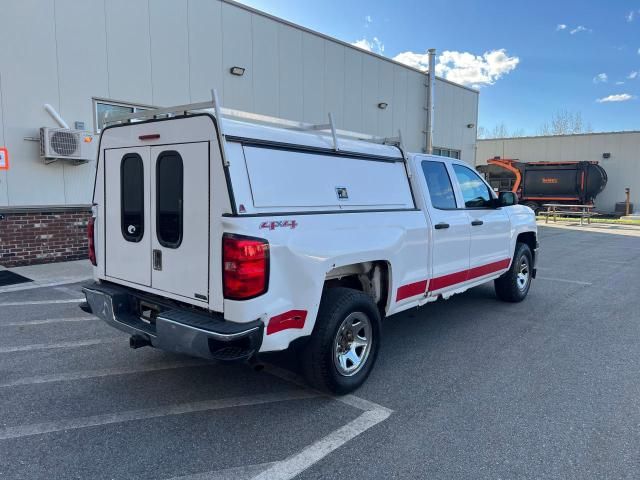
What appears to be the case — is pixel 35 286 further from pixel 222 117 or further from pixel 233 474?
pixel 233 474

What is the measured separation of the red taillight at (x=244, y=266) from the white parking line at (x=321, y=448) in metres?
1.07

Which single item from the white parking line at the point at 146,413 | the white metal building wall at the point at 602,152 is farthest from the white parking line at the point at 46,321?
the white metal building wall at the point at 602,152

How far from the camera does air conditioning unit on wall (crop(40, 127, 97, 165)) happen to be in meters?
8.80

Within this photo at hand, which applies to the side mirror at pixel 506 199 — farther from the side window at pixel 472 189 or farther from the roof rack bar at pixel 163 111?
the roof rack bar at pixel 163 111

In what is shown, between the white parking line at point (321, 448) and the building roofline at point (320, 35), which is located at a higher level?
the building roofline at point (320, 35)

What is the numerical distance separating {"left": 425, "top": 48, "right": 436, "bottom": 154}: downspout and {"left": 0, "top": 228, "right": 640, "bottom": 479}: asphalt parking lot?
12920 millimetres

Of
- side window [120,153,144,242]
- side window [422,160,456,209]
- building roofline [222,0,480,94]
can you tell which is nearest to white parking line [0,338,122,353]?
side window [120,153,144,242]

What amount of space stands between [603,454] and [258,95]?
36.6 feet

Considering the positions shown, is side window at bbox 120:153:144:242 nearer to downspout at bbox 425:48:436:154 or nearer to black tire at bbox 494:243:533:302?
black tire at bbox 494:243:533:302

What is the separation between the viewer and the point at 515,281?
683 centimetres

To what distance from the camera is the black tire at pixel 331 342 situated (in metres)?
3.62

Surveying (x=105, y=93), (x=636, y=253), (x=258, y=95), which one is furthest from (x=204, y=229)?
(x=636, y=253)

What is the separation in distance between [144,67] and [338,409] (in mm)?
9244

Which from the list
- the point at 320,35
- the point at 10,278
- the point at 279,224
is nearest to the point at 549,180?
the point at 320,35
